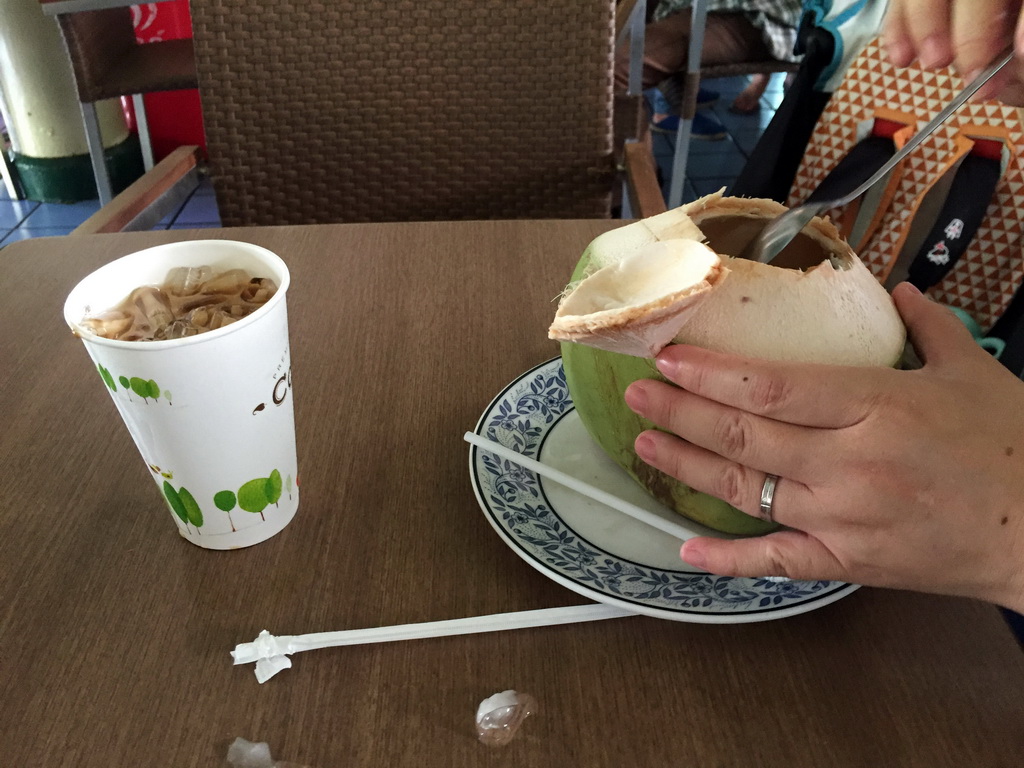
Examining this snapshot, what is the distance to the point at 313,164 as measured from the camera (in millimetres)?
1074

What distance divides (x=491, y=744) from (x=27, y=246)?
0.76 meters

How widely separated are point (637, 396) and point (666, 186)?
2.11m

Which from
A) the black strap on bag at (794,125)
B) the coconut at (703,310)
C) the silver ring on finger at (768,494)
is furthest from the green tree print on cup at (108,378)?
the black strap on bag at (794,125)

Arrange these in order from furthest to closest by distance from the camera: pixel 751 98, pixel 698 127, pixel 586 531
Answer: pixel 751 98 < pixel 698 127 < pixel 586 531

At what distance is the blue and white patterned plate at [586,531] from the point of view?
418mm

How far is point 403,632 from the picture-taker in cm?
42

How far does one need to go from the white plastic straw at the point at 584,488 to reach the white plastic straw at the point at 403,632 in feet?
0.22

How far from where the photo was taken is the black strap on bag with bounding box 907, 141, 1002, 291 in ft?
3.58

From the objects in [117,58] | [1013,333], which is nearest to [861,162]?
[1013,333]

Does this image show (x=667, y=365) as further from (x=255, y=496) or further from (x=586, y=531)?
(x=255, y=496)

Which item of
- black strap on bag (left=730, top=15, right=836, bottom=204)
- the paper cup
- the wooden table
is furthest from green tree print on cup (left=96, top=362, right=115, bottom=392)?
black strap on bag (left=730, top=15, right=836, bottom=204)

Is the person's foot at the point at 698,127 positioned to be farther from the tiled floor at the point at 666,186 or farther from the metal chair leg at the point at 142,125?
the metal chair leg at the point at 142,125

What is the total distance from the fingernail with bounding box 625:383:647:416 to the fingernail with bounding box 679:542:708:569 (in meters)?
0.08

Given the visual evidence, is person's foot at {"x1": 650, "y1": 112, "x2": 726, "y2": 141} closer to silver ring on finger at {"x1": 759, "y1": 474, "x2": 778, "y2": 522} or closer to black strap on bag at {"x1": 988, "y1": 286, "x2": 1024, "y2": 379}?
black strap on bag at {"x1": 988, "y1": 286, "x2": 1024, "y2": 379}
